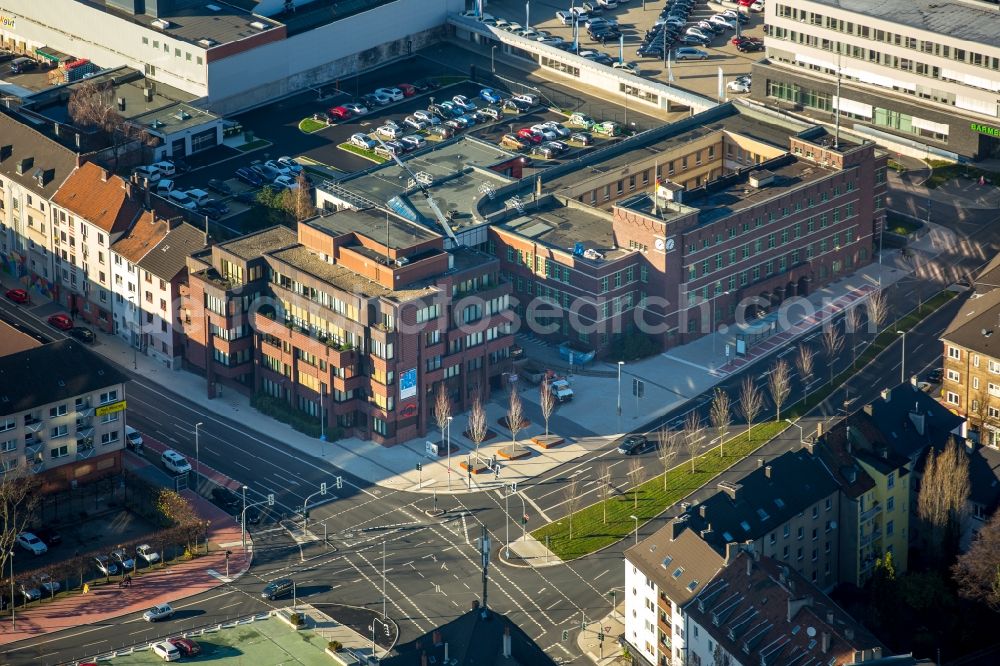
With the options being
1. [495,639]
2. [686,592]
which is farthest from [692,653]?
[495,639]

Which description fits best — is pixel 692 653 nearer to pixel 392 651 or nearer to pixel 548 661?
pixel 548 661

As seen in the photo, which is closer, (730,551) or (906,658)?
(906,658)

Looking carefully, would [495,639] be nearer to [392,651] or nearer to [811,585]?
[392,651]

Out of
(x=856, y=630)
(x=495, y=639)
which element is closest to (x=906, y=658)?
(x=856, y=630)

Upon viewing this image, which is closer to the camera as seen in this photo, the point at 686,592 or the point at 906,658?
the point at 906,658

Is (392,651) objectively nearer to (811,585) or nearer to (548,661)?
(548,661)
